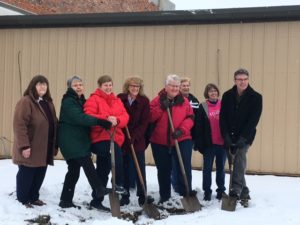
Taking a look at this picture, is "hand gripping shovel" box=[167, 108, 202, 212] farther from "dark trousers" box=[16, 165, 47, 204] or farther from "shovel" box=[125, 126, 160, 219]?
"dark trousers" box=[16, 165, 47, 204]

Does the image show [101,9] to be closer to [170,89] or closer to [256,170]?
[256,170]

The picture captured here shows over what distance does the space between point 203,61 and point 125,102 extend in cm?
321

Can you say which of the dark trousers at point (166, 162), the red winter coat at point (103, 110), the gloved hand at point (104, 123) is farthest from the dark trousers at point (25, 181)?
the dark trousers at point (166, 162)

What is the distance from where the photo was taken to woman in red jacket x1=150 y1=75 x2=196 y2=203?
6.84 meters

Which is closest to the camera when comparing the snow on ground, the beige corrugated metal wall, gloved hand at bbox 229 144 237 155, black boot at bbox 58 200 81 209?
the snow on ground

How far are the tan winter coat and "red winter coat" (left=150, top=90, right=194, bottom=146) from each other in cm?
157

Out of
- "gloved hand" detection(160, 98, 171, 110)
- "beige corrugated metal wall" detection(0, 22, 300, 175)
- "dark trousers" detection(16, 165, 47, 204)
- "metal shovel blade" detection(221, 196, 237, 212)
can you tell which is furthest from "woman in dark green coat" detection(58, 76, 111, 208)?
"beige corrugated metal wall" detection(0, 22, 300, 175)

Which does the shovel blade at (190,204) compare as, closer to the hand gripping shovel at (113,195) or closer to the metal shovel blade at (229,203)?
the metal shovel blade at (229,203)

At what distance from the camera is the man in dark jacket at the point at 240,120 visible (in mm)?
6570

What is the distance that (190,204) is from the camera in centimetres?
656

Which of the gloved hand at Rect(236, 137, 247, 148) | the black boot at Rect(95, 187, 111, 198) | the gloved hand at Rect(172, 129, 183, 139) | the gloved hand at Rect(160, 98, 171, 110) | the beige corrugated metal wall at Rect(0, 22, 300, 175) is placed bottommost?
the black boot at Rect(95, 187, 111, 198)

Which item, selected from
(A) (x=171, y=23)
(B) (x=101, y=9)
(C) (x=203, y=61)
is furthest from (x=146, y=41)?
(B) (x=101, y=9)

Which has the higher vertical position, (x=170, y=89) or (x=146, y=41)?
(x=146, y=41)

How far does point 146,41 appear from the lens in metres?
9.91
